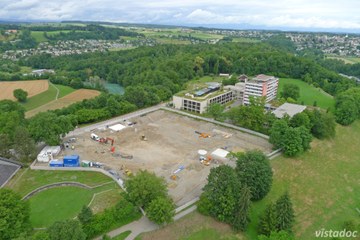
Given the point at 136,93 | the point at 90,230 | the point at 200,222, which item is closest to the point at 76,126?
the point at 136,93

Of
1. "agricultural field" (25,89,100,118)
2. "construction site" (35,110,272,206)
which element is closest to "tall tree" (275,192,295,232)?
"construction site" (35,110,272,206)

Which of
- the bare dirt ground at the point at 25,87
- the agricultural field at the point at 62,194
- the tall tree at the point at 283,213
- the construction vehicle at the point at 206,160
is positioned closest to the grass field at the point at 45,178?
the agricultural field at the point at 62,194

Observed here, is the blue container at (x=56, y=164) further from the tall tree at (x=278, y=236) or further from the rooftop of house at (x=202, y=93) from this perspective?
the rooftop of house at (x=202, y=93)

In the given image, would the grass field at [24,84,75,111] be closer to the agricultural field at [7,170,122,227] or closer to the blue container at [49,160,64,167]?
the blue container at [49,160,64,167]

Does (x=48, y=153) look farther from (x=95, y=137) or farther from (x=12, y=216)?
(x=12, y=216)


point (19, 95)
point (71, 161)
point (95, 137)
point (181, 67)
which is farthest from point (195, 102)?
point (19, 95)

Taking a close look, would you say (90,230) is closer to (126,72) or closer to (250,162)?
(250,162)

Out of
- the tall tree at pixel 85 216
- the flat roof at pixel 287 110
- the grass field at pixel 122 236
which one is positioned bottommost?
the grass field at pixel 122 236
